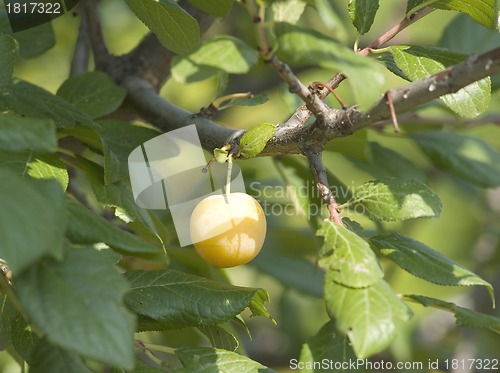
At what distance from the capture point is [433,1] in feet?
2.78

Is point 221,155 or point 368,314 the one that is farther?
point 221,155

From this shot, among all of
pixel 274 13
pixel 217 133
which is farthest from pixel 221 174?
pixel 274 13

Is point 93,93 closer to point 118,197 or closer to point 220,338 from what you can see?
point 118,197

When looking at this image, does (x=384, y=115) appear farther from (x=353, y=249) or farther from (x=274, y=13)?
(x=274, y=13)

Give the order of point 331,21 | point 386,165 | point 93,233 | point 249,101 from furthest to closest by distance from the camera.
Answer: point 386,165, point 249,101, point 331,21, point 93,233

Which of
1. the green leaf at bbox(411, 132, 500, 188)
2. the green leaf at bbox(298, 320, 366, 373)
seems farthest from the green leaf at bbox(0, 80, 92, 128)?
the green leaf at bbox(411, 132, 500, 188)

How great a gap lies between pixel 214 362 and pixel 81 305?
0.84 ft

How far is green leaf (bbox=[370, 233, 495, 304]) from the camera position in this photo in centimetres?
77

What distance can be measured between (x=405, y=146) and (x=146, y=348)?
4.20 feet

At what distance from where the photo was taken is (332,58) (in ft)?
1.99

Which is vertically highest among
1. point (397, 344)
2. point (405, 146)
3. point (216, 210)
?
point (216, 210)

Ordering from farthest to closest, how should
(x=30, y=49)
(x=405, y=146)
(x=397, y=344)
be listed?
(x=405, y=146), (x=397, y=344), (x=30, y=49)

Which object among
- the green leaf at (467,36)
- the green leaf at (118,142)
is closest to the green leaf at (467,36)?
the green leaf at (467,36)

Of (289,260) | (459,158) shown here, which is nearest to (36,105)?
(459,158)
